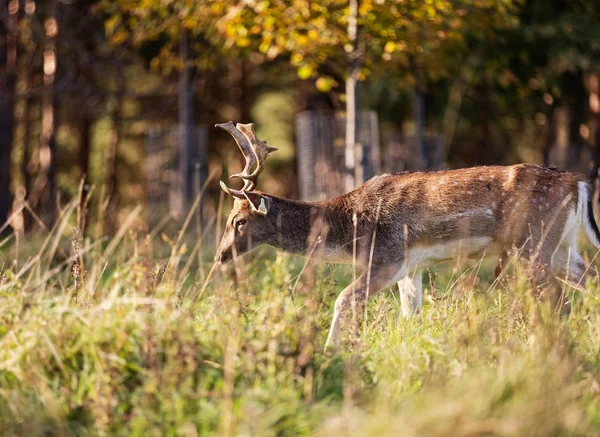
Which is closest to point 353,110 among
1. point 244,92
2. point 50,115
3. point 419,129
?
point 419,129

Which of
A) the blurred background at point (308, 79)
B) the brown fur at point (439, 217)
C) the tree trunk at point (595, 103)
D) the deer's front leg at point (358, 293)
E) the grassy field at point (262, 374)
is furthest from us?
the tree trunk at point (595, 103)

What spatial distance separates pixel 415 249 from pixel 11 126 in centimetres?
921

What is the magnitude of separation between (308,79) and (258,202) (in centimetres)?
1124

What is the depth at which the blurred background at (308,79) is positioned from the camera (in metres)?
11.4

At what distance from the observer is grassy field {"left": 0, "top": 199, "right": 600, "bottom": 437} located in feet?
14.0

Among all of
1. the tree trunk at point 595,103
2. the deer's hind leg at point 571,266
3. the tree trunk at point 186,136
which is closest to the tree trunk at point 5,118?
the tree trunk at point 186,136

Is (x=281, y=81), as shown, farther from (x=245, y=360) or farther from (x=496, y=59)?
(x=245, y=360)

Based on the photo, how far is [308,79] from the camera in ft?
61.0

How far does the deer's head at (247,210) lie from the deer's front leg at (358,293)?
1089 millimetres

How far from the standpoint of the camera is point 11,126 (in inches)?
575

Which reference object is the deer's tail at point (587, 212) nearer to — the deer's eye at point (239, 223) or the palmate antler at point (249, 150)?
the palmate antler at point (249, 150)

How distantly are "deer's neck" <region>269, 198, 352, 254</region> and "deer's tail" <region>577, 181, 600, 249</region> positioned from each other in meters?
1.90

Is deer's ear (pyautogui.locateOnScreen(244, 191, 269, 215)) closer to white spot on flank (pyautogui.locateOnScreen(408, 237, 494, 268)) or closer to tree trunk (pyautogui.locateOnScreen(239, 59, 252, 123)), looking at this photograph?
white spot on flank (pyautogui.locateOnScreen(408, 237, 494, 268))

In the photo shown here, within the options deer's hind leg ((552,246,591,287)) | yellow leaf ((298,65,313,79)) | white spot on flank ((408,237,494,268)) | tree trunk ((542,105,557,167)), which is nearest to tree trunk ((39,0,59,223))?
yellow leaf ((298,65,313,79))
